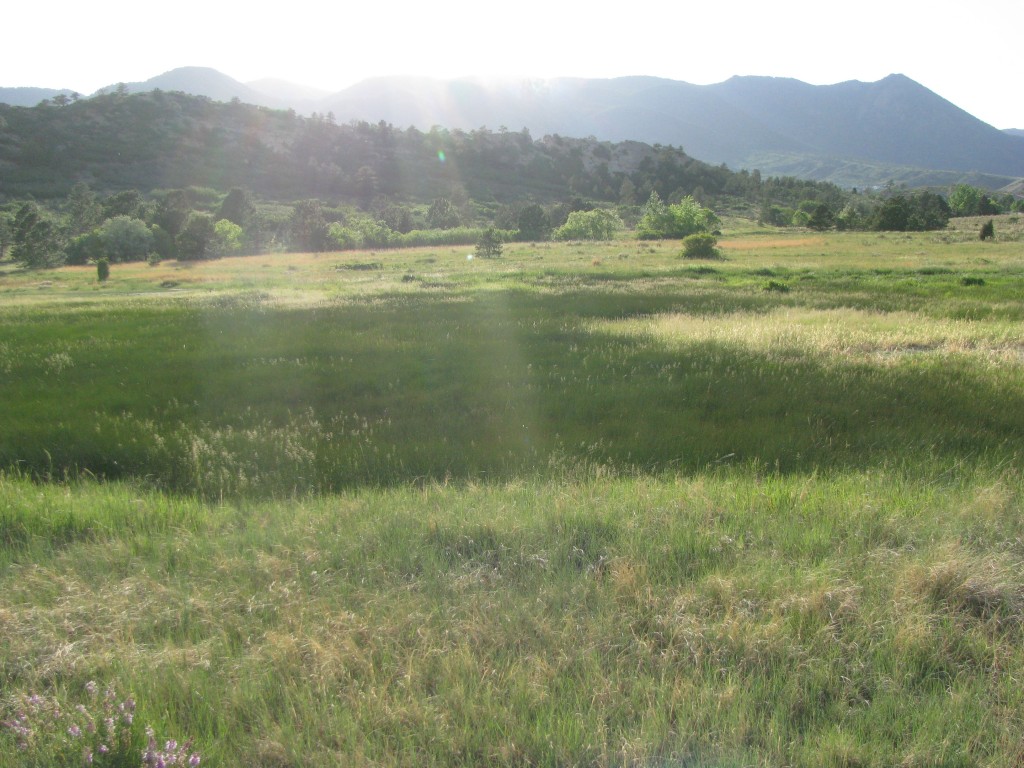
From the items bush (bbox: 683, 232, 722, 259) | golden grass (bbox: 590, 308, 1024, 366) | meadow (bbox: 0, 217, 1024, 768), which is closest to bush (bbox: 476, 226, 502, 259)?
bush (bbox: 683, 232, 722, 259)

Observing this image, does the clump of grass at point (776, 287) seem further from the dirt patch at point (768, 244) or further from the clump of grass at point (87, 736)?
the dirt patch at point (768, 244)

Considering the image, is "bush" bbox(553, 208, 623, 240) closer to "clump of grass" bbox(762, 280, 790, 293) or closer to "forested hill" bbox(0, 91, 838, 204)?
"clump of grass" bbox(762, 280, 790, 293)

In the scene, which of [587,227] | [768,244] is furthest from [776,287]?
[587,227]

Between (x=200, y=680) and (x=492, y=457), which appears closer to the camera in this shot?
(x=200, y=680)

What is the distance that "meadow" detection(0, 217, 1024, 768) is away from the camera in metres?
2.80

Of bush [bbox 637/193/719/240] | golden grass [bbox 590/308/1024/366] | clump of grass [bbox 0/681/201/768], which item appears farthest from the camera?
bush [bbox 637/193/719/240]

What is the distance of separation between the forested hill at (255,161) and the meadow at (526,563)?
14966cm

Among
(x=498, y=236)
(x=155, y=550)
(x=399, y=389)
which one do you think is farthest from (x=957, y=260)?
(x=155, y=550)

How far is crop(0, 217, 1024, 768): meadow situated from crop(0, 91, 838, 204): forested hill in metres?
150

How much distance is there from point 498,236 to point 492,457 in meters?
59.7

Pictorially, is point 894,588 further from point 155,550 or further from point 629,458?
point 155,550

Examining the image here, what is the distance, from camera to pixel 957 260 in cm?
4119

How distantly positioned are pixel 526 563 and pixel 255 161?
606ft

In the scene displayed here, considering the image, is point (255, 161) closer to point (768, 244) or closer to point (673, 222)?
point (673, 222)
